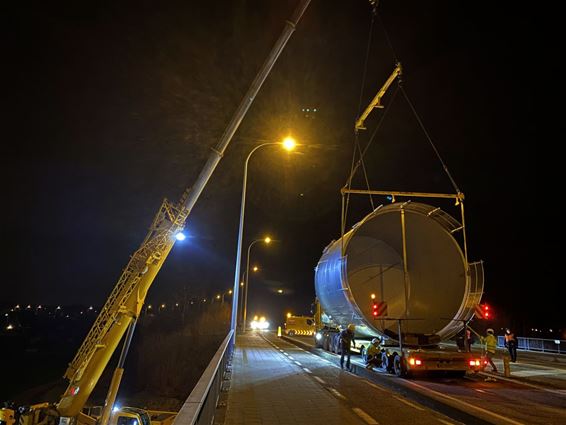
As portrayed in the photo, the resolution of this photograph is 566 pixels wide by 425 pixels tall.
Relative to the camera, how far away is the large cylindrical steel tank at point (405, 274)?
13.3m

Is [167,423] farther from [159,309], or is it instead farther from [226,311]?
[159,309]

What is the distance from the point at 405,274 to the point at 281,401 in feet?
22.3

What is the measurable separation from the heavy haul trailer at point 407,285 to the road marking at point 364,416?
13.9ft

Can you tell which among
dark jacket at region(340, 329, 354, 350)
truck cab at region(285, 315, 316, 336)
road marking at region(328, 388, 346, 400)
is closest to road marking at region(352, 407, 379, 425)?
road marking at region(328, 388, 346, 400)

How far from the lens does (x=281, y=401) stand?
8516 millimetres

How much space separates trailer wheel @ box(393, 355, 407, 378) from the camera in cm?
1181

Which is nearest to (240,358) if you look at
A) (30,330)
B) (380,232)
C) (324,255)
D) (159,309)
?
(324,255)

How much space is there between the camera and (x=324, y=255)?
56.1 ft

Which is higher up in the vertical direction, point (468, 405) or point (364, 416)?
point (468, 405)

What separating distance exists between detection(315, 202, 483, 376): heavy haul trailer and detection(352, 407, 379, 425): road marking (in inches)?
167

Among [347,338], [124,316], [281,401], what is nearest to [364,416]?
[281,401]

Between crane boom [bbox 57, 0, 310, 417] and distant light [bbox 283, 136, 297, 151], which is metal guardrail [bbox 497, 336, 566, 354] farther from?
crane boom [bbox 57, 0, 310, 417]

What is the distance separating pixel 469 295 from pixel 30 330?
114715 mm

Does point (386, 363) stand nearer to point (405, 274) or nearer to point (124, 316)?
point (405, 274)
